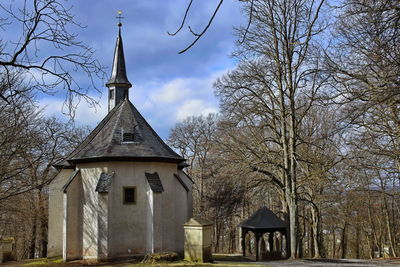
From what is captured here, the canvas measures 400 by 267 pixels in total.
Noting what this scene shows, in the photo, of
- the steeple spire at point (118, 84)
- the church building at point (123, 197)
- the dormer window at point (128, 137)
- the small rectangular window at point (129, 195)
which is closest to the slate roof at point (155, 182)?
the church building at point (123, 197)

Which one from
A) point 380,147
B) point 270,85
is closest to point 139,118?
point 270,85

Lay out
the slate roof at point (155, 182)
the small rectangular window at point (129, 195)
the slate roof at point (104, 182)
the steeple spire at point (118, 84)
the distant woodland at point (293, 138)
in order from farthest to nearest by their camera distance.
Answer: the steeple spire at point (118, 84)
the small rectangular window at point (129, 195)
the slate roof at point (155, 182)
the slate roof at point (104, 182)
the distant woodland at point (293, 138)

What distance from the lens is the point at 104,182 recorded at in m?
19.9

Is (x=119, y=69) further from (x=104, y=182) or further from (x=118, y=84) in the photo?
(x=104, y=182)

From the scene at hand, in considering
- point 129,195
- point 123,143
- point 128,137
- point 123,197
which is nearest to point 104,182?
point 123,197

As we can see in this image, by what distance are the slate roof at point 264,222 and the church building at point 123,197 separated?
350 centimetres

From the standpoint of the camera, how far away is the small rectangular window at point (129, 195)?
20.2 meters

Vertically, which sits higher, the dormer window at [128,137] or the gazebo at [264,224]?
the dormer window at [128,137]

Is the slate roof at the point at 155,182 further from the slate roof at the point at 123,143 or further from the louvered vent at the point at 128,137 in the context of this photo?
the louvered vent at the point at 128,137

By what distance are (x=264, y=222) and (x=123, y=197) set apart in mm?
7441

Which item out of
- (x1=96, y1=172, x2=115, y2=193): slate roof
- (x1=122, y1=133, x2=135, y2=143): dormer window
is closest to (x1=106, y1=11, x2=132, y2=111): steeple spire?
(x1=122, y1=133, x2=135, y2=143): dormer window

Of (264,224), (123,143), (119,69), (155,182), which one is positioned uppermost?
(119,69)

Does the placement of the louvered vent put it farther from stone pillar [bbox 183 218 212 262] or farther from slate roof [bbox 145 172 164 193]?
stone pillar [bbox 183 218 212 262]

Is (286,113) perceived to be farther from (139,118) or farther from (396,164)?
(139,118)
